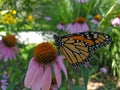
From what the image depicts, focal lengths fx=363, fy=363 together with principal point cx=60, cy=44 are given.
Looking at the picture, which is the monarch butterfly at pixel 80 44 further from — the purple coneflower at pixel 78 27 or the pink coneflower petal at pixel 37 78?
the purple coneflower at pixel 78 27

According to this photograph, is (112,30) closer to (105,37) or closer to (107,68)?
(107,68)

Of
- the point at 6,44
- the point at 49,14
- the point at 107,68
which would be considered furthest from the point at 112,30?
the point at 49,14

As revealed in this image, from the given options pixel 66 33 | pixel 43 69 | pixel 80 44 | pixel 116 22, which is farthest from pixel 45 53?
pixel 66 33

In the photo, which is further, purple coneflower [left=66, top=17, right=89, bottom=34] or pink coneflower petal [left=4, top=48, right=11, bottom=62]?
purple coneflower [left=66, top=17, right=89, bottom=34]

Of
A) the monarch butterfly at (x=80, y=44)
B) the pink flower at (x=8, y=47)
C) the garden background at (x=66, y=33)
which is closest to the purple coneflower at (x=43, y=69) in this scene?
the monarch butterfly at (x=80, y=44)

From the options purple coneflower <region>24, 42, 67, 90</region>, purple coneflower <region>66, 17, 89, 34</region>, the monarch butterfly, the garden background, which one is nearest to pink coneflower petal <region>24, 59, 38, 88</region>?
purple coneflower <region>24, 42, 67, 90</region>

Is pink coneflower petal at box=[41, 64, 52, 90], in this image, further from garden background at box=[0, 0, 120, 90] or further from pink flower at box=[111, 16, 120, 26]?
pink flower at box=[111, 16, 120, 26]

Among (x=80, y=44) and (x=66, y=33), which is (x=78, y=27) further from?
(x=80, y=44)
